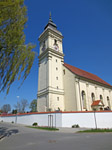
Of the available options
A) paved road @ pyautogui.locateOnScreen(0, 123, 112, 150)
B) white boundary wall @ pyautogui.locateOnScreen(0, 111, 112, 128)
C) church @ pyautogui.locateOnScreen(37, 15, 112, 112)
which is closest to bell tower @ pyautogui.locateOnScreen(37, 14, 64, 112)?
church @ pyautogui.locateOnScreen(37, 15, 112, 112)

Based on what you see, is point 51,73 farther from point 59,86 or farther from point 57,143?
point 57,143

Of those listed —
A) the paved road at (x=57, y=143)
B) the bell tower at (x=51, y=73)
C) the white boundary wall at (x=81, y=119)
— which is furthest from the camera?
the bell tower at (x=51, y=73)

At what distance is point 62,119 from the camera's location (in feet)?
53.2

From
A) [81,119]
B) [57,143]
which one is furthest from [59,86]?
[57,143]

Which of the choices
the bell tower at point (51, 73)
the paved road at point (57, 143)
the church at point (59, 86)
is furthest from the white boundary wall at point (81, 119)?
the paved road at point (57, 143)

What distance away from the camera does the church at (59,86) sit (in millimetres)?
23984

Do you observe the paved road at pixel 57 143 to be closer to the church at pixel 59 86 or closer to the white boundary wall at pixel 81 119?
the white boundary wall at pixel 81 119

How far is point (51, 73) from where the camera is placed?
26.2 m

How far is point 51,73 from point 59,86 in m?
3.59

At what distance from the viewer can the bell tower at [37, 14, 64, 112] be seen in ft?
79.3

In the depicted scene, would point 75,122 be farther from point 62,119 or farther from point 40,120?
point 40,120

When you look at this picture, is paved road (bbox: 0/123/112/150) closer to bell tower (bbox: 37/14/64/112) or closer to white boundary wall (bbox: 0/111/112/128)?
white boundary wall (bbox: 0/111/112/128)

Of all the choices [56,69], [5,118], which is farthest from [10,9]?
[5,118]

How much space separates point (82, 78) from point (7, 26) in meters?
22.4
